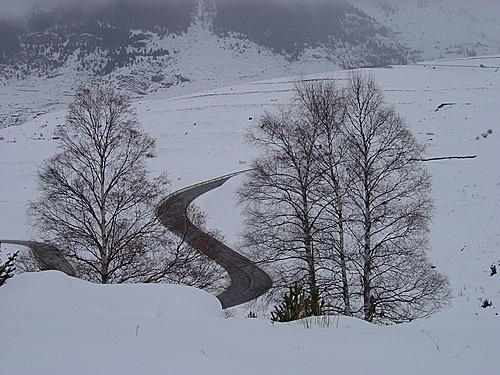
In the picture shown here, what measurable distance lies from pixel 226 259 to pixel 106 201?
326 inches

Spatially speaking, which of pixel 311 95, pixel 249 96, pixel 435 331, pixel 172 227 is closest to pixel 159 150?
pixel 249 96

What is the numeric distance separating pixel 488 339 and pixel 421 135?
117 ft

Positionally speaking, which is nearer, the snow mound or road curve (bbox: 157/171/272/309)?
the snow mound

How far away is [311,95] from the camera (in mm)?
10969

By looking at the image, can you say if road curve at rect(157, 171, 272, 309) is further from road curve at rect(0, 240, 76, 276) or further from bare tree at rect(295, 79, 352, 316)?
road curve at rect(0, 240, 76, 276)

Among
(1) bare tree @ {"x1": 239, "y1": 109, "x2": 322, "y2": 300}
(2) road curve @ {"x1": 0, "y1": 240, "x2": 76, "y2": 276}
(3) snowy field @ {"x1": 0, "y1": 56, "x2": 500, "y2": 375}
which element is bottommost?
(3) snowy field @ {"x1": 0, "y1": 56, "x2": 500, "y2": 375}

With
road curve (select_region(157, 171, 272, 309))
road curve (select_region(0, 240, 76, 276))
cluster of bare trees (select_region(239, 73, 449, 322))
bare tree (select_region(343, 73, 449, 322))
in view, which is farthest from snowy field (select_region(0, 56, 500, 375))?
road curve (select_region(157, 171, 272, 309))

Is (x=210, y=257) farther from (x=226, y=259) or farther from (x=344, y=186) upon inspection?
(x=344, y=186)

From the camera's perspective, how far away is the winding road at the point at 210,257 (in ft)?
39.7

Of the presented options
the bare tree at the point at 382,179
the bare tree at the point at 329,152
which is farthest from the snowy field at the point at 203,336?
the bare tree at the point at 329,152

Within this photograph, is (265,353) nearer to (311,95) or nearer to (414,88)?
(311,95)

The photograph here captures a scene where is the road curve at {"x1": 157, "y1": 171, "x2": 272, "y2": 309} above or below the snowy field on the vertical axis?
above

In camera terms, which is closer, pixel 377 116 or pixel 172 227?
pixel 377 116

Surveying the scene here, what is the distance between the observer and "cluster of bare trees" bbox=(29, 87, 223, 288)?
11.2 metres
